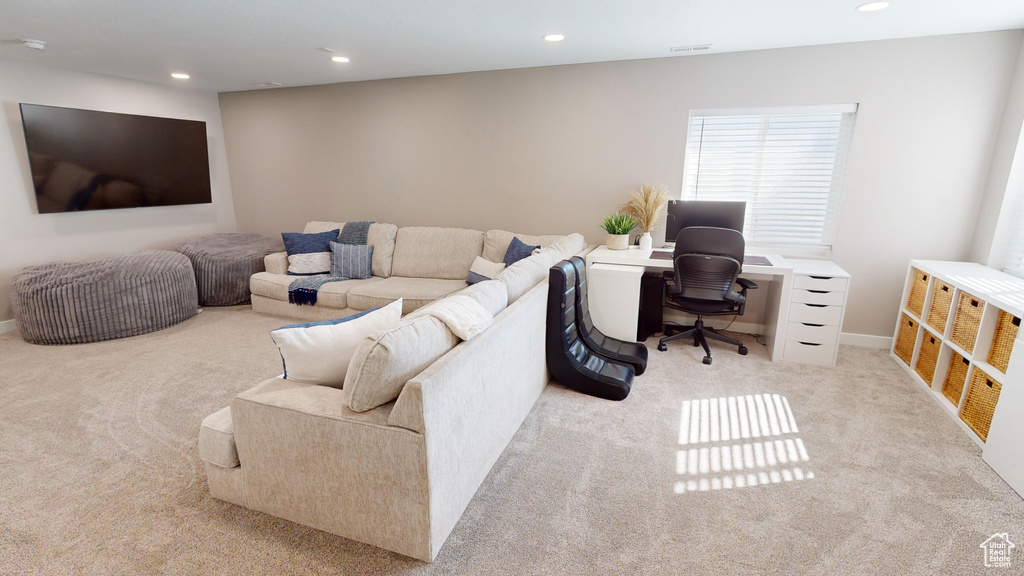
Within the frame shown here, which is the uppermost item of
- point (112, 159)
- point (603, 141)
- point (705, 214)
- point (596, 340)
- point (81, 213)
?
point (603, 141)

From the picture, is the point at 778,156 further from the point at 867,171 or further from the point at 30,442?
the point at 30,442

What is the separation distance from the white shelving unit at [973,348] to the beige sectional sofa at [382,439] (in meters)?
2.24

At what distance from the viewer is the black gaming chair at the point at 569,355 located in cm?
275

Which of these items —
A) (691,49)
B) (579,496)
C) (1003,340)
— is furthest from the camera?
(691,49)

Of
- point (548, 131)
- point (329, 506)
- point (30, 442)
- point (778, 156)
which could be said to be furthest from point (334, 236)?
Answer: point (778, 156)

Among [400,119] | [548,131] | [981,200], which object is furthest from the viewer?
[400,119]

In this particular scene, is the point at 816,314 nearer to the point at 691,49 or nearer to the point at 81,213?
the point at 691,49

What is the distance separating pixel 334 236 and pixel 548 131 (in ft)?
7.64

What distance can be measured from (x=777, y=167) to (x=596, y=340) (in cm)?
212

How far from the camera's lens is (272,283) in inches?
171

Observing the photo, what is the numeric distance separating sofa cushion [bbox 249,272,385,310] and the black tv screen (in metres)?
1.40

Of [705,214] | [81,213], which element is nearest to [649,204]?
[705,214]

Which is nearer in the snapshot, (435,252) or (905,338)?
(905,338)

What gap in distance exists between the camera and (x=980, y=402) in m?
2.43
